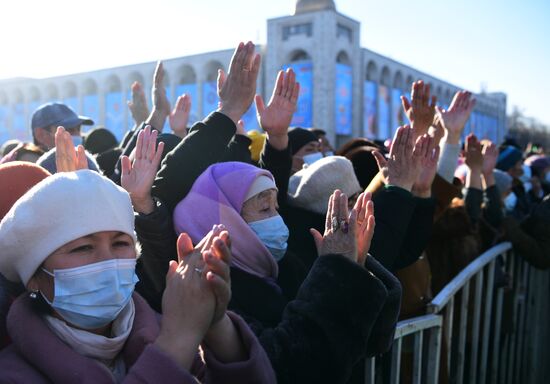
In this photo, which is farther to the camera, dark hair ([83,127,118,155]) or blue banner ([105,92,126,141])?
blue banner ([105,92,126,141])

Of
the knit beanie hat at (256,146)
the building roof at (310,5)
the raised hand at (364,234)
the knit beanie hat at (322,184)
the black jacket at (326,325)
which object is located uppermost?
the building roof at (310,5)

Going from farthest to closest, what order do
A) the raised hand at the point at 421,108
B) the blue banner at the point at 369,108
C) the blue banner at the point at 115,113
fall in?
the blue banner at the point at 115,113 < the blue banner at the point at 369,108 < the raised hand at the point at 421,108

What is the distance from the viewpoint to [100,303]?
149 centimetres

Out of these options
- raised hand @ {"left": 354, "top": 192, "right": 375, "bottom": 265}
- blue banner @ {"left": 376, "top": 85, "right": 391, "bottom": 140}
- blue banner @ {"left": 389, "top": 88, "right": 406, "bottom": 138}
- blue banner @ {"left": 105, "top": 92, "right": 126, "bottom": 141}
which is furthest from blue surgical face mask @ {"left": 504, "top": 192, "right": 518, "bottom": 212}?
blue banner @ {"left": 105, "top": 92, "right": 126, "bottom": 141}

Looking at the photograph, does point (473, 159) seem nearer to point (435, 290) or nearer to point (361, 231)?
point (435, 290)

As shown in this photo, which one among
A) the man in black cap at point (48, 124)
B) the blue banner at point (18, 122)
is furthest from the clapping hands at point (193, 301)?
the blue banner at point (18, 122)

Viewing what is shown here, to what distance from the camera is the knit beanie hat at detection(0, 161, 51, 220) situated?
178cm

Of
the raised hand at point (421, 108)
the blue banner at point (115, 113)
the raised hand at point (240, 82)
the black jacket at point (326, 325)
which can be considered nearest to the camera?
the black jacket at point (326, 325)

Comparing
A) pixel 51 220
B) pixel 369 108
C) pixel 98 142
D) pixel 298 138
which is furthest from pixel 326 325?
pixel 369 108

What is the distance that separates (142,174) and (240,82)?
84 centimetres

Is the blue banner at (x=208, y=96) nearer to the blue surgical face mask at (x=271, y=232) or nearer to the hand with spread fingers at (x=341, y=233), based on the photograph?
the blue surgical face mask at (x=271, y=232)

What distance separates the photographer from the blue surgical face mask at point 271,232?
86.6 inches

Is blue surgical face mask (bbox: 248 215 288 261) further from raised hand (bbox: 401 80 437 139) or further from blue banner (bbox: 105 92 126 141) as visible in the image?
blue banner (bbox: 105 92 126 141)

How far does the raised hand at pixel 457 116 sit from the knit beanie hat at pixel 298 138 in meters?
1.25
